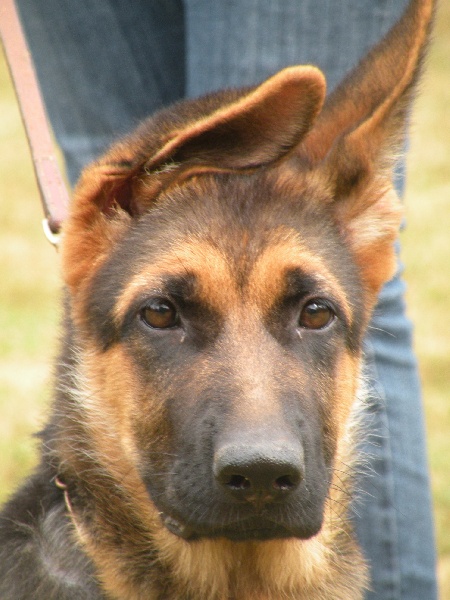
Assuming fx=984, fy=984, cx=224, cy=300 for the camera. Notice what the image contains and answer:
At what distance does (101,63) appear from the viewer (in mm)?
4504

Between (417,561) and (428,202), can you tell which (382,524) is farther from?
(428,202)

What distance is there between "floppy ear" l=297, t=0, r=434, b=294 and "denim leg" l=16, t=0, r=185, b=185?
0.94 metres

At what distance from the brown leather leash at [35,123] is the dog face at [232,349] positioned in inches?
15.9

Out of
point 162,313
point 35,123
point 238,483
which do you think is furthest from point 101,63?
Answer: point 238,483

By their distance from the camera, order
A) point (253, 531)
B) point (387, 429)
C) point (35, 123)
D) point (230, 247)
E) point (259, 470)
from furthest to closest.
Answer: point (387, 429) → point (35, 123) → point (230, 247) → point (253, 531) → point (259, 470)

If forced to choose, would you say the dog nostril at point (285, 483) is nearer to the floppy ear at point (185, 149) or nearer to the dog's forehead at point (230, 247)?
the dog's forehead at point (230, 247)

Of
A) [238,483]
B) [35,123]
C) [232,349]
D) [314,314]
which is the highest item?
[35,123]

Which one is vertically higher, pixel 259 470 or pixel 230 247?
pixel 230 247

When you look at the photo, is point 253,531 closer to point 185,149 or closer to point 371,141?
point 185,149

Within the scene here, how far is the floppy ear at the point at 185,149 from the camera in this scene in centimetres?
313

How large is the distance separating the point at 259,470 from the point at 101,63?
2.30 metres

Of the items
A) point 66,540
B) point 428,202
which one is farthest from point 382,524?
point 428,202

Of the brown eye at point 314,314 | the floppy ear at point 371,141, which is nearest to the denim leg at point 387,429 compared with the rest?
the floppy ear at point 371,141

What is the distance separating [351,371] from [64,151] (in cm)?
180
